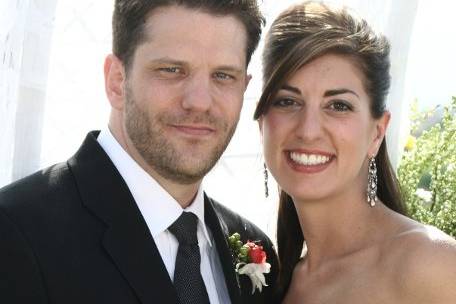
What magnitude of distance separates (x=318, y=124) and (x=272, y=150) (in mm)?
246

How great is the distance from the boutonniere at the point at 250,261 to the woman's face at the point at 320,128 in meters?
0.31

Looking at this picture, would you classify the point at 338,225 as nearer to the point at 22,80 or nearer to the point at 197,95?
the point at 197,95

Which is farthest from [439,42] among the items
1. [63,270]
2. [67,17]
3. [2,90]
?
[63,270]

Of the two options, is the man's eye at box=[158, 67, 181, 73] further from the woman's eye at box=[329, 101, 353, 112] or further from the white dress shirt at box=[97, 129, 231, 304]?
the woman's eye at box=[329, 101, 353, 112]

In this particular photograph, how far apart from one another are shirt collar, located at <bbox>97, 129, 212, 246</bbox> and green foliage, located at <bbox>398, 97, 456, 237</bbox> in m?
1.84

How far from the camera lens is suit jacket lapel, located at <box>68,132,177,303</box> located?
2367mm

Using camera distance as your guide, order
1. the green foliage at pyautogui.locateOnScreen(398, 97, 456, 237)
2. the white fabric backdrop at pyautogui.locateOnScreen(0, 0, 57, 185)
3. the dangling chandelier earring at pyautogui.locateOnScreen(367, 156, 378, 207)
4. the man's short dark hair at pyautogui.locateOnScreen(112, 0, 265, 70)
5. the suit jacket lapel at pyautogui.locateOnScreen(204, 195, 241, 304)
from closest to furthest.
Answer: the man's short dark hair at pyautogui.locateOnScreen(112, 0, 265, 70) < the suit jacket lapel at pyautogui.locateOnScreen(204, 195, 241, 304) < the white fabric backdrop at pyautogui.locateOnScreen(0, 0, 57, 185) < the dangling chandelier earring at pyautogui.locateOnScreen(367, 156, 378, 207) < the green foliage at pyautogui.locateOnScreen(398, 97, 456, 237)

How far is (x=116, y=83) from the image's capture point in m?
2.72

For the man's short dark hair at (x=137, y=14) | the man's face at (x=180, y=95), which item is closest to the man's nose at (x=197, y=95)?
the man's face at (x=180, y=95)

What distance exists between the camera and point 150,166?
261cm

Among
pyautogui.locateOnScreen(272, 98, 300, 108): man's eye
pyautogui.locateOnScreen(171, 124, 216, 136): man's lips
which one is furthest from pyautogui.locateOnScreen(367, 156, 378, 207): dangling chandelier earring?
pyautogui.locateOnScreen(171, 124, 216, 136): man's lips

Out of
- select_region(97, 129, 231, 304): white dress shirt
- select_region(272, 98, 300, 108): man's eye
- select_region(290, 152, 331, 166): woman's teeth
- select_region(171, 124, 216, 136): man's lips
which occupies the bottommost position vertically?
select_region(97, 129, 231, 304): white dress shirt

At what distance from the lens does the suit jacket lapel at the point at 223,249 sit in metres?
2.78

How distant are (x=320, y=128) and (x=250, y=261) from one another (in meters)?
0.59
